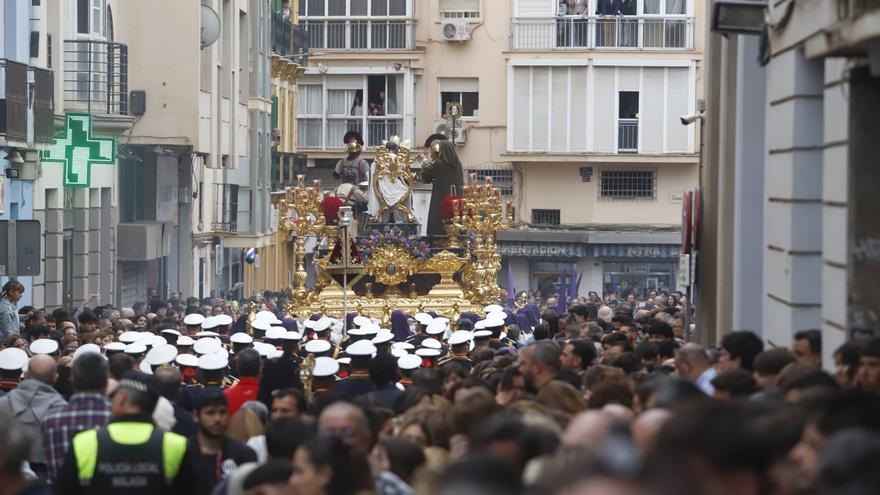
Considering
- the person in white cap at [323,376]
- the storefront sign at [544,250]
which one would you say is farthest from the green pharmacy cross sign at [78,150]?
the storefront sign at [544,250]

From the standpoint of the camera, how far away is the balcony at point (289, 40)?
53844 mm

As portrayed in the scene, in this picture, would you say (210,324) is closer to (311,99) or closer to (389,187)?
(389,187)

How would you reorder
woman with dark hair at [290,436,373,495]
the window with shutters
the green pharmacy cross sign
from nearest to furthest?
woman with dark hair at [290,436,373,495] → the green pharmacy cross sign → the window with shutters

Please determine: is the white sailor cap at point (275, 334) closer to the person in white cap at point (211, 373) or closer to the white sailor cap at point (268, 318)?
the white sailor cap at point (268, 318)

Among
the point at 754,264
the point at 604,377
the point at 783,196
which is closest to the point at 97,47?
the point at 754,264

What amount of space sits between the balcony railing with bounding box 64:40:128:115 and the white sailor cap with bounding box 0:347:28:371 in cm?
1922

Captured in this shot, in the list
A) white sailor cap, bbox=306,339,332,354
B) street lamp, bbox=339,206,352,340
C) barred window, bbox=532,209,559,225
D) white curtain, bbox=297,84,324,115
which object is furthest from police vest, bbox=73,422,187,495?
white curtain, bbox=297,84,324,115

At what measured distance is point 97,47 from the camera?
1359 inches

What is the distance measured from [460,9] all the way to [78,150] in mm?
27227

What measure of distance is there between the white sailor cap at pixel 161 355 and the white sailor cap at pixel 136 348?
765 mm

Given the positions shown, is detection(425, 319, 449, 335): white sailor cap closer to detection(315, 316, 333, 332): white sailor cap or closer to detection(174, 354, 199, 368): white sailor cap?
detection(315, 316, 333, 332): white sailor cap

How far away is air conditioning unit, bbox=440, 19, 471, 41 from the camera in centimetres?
5569

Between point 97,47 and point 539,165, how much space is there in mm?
22681

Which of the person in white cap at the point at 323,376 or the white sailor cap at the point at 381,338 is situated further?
the white sailor cap at the point at 381,338
